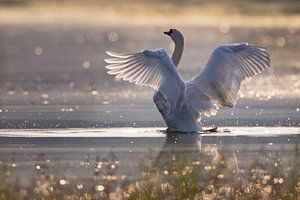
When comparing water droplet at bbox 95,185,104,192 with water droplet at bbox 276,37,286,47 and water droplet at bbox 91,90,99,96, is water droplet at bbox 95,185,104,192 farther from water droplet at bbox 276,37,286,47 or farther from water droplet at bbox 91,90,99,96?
water droplet at bbox 276,37,286,47

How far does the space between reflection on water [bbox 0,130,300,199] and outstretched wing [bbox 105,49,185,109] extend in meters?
0.55

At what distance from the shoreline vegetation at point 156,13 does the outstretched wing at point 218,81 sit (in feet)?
78.0

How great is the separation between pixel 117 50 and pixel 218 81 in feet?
48.5

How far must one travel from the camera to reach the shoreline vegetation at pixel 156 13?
4415cm

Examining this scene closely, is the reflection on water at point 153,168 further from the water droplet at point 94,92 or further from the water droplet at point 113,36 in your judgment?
the water droplet at point 113,36

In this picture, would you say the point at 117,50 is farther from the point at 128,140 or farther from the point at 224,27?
the point at 128,140

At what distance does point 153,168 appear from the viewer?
1014 cm

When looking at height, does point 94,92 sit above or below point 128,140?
above

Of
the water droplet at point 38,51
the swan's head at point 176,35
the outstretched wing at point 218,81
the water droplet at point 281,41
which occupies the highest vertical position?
the water droplet at point 281,41

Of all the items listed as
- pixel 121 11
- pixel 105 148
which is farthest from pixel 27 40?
pixel 105 148

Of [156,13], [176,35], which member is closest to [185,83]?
[176,35]

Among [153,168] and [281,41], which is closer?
[153,168]

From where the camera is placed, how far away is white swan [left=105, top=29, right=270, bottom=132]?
13859mm

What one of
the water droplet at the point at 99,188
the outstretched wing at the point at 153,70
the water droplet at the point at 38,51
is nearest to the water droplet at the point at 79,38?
the water droplet at the point at 38,51
